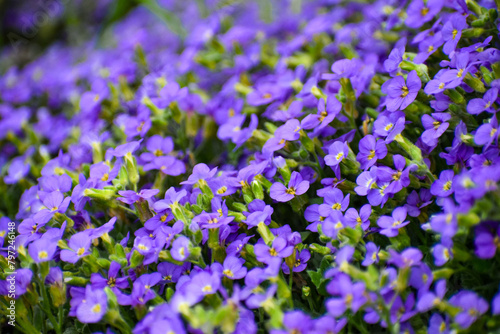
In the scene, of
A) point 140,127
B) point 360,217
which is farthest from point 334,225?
point 140,127

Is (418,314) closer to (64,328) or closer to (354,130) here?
(354,130)

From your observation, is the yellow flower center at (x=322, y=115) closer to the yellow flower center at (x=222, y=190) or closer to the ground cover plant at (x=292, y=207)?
the ground cover plant at (x=292, y=207)

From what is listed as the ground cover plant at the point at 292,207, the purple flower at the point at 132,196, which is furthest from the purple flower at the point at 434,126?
the purple flower at the point at 132,196

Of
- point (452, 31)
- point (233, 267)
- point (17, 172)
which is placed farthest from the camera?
point (17, 172)

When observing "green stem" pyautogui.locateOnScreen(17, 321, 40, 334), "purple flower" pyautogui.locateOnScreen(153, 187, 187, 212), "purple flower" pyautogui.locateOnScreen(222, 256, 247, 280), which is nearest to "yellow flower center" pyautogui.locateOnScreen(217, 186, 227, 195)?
"purple flower" pyautogui.locateOnScreen(153, 187, 187, 212)

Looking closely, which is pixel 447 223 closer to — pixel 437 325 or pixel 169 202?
pixel 437 325

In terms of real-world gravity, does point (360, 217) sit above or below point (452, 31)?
below

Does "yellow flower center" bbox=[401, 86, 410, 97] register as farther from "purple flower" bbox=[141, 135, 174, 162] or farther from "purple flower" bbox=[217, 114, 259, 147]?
"purple flower" bbox=[141, 135, 174, 162]
